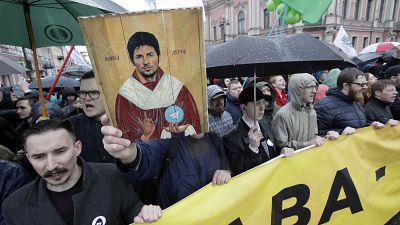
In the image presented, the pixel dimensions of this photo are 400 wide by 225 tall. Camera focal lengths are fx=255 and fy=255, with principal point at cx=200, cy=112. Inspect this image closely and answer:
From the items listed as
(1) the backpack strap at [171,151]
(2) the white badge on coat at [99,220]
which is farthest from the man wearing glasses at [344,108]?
(2) the white badge on coat at [99,220]

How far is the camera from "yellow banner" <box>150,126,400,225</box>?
64.8 inches

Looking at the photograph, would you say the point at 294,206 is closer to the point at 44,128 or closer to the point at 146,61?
the point at 146,61

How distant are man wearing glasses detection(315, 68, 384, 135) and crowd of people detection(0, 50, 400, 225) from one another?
0.01 metres

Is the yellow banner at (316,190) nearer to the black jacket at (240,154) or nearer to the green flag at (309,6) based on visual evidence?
the black jacket at (240,154)

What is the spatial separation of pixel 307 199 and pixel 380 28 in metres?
40.7

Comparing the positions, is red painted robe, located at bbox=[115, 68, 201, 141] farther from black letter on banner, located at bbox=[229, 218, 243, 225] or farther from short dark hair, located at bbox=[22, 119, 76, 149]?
black letter on banner, located at bbox=[229, 218, 243, 225]

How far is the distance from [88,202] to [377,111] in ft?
10.5

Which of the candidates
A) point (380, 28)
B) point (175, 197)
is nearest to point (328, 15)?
point (380, 28)

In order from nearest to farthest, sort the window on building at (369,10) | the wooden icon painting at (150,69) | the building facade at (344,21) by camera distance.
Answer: the wooden icon painting at (150,69) → the building facade at (344,21) → the window on building at (369,10)

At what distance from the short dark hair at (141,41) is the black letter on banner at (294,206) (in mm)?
1428

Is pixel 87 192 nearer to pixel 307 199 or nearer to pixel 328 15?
pixel 307 199

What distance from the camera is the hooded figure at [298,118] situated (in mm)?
2605

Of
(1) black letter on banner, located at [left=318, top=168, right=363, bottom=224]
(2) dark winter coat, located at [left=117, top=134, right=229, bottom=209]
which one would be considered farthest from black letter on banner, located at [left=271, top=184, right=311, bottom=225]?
(2) dark winter coat, located at [left=117, top=134, right=229, bottom=209]

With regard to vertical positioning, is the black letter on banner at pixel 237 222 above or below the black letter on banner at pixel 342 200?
above
